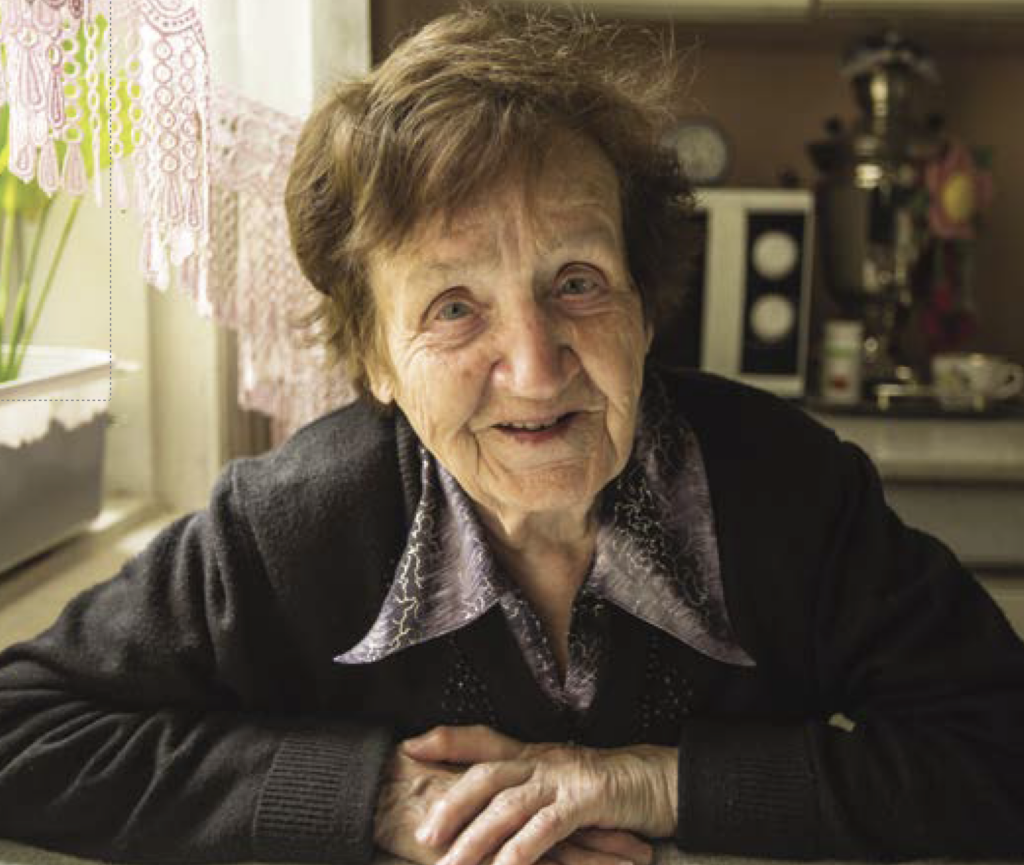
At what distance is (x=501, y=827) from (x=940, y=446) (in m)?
1.15

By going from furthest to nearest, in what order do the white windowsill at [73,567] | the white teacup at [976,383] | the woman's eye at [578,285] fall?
1. the white teacup at [976,383]
2. the white windowsill at [73,567]
3. the woman's eye at [578,285]

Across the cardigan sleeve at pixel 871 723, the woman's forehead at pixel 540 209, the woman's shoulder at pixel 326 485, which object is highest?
the woman's forehead at pixel 540 209

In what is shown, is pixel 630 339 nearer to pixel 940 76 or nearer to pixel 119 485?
pixel 119 485

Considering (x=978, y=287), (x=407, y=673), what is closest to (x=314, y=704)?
(x=407, y=673)

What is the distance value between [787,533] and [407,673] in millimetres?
362

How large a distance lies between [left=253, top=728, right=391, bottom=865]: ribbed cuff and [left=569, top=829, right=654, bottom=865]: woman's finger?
0.17 metres

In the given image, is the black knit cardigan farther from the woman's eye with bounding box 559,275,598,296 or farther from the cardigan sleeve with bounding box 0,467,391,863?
the woman's eye with bounding box 559,275,598,296

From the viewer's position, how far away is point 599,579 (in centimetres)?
101

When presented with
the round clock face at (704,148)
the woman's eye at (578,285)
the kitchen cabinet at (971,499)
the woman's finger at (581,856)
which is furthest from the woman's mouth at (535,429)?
the round clock face at (704,148)

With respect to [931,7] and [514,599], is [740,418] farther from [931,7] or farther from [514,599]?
[931,7]

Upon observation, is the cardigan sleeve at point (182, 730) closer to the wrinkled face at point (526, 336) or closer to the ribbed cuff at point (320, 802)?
the ribbed cuff at point (320, 802)

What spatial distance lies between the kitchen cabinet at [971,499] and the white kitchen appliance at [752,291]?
1.03 ft

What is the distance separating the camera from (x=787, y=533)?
39.8 inches

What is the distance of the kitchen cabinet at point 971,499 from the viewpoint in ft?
5.53
